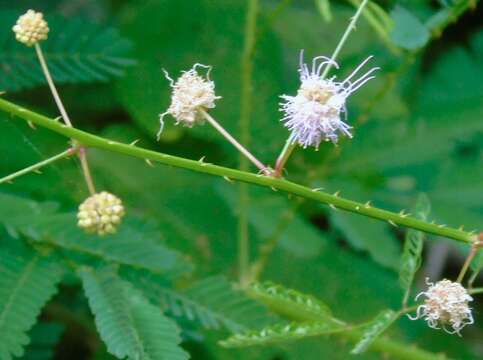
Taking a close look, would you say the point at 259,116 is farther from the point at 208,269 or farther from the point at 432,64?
the point at 432,64

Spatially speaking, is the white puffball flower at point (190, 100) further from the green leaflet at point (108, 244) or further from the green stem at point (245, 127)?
the green stem at point (245, 127)

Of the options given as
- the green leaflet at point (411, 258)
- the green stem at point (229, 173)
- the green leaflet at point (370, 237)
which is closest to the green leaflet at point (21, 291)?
the green stem at point (229, 173)

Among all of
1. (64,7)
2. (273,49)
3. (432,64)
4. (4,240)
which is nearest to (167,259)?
(4,240)

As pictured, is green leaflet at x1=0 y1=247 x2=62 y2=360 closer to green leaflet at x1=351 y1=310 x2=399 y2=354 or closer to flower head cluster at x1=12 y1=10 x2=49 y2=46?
flower head cluster at x1=12 y1=10 x2=49 y2=46

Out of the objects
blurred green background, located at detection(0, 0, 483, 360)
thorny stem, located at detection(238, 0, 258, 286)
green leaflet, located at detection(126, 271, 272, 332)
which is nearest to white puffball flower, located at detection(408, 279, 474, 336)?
green leaflet, located at detection(126, 271, 272, 332)

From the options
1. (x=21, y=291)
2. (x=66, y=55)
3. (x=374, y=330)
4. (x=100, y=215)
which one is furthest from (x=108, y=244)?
(x=374, y=330)

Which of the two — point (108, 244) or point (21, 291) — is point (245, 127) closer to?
point (108, 244)
